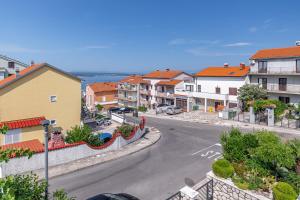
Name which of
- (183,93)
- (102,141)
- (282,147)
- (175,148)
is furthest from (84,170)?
(183,93)

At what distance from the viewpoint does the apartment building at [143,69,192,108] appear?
53.7 meters

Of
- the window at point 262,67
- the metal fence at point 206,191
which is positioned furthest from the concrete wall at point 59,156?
the window at point 262,67

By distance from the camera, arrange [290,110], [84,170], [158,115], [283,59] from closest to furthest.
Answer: [84,170] < [290,110] < [283,59] < [158,115]

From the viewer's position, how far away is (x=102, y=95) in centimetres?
7088

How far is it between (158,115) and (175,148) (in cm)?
2448

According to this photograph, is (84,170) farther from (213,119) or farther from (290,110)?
(290,110)

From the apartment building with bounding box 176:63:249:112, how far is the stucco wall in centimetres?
2737

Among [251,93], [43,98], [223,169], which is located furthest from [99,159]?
[251,93]

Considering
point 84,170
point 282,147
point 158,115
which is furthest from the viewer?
point 158,115

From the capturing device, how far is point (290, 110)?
3481cm

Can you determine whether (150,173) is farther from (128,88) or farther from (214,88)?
(128,88)

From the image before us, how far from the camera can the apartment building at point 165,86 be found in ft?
176

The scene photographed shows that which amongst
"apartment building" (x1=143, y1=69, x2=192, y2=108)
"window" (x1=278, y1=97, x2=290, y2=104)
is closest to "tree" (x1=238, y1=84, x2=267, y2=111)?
"window" (x1=278, y1=97, x2=290, y2=104)

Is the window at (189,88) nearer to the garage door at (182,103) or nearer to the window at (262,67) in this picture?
the garage door at (182,103)
